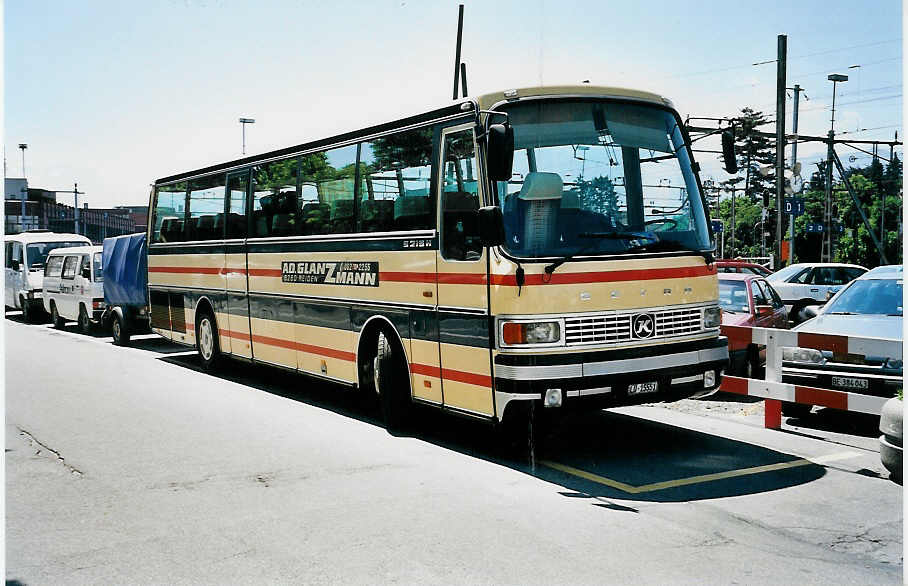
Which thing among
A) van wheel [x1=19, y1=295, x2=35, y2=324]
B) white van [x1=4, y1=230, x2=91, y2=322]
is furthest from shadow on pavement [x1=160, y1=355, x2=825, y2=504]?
van wheel [x1=19, y1=295, x2=35, y2=324]

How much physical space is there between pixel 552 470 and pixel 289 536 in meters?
2.75

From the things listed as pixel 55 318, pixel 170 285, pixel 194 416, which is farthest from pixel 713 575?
pixel 55 318

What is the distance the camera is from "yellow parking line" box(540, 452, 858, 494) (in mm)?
7609

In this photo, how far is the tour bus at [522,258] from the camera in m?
8.13

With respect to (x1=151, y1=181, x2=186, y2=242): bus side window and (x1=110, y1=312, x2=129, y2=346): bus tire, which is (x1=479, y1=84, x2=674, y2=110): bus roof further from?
(x1=110, y1=312, x2=129, y2=346): bus tire

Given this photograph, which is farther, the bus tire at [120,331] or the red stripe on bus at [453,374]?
the bus tire at [120,331]

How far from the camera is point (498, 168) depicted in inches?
315

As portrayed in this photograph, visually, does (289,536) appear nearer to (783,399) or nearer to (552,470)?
(552,470)

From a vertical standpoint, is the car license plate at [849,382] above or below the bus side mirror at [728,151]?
below

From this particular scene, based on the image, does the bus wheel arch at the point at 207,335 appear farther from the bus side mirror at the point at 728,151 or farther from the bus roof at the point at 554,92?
the bus side mirror at the point at 728,151

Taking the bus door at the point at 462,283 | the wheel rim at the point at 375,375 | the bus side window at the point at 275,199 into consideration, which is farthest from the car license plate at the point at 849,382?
the bus side window at the point at 275,199

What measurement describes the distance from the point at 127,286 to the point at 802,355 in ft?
49.9

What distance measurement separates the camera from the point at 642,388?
8391 mm

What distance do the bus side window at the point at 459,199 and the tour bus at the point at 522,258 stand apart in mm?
19
